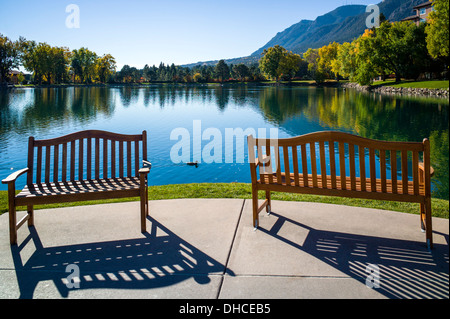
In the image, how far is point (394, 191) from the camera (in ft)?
11.6

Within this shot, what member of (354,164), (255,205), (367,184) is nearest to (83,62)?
(255,205)

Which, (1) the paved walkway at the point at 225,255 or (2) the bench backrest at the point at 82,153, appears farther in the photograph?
(2) the bench backrest at the point at 82,153

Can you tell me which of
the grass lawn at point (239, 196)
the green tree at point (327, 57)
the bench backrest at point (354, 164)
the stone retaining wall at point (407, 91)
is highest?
the green tree at point (327, 57)

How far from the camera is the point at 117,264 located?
323 centimetres

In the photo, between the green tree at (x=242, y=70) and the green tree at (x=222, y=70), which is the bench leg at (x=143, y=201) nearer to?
the green tree at (x=242, y=70)

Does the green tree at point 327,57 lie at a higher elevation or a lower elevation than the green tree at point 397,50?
higher

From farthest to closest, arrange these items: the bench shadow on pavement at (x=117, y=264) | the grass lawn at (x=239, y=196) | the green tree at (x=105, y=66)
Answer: the green tree at (x=105, y=66) < the grass lawn at (x=239, y=196) < the bench shadow on pavement at (x=117, y=264)

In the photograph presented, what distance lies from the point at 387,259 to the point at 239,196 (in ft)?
8.46

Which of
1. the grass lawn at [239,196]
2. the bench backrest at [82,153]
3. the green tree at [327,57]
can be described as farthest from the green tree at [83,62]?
the bench backrest at [82,153]

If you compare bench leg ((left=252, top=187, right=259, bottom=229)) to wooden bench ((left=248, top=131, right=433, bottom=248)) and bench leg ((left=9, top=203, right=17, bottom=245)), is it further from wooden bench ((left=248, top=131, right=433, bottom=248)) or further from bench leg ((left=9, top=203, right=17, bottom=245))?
bench leg ((left=9, top=203, right=17, bottom=245))

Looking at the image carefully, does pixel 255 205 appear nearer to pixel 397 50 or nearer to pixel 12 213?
pixel 12 213

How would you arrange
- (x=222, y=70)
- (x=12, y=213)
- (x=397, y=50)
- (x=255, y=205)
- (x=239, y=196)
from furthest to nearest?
(x=222, y=70) < (x=397, y=50) < (x=239, y=196) < (x=255, y=205) < (x=12, y=213)

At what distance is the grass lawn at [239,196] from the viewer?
484 centimetres

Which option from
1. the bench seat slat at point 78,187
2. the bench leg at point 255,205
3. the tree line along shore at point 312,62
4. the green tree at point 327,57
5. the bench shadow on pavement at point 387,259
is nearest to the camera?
the bench shadow on pavement at point 387,259
